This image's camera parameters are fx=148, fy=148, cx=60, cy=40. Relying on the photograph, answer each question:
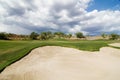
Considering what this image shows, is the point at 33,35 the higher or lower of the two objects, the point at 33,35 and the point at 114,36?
the higher

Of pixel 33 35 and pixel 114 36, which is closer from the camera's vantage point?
pixel 114 36

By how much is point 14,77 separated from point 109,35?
3857 inches

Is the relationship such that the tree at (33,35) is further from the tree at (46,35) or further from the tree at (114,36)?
the tree at (114,36)

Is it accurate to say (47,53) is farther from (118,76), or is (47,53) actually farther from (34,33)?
(34,33)

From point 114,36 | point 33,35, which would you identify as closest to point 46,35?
point 33,35

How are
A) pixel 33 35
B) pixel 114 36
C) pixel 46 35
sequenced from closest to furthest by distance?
1. pixel 114 36
2. pixel 33 35
3. pixel 46 35

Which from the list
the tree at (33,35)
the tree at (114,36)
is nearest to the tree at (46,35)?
the tree at (33,35)

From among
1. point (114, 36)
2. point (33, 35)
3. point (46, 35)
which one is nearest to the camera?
point (114, 36)

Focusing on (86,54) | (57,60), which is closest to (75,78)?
(57,60)

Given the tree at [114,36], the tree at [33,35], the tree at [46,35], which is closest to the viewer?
the tree at [114,36]

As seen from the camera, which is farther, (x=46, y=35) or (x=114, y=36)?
(x=46, y=35)

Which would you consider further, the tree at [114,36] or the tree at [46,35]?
the tree at [46,35]

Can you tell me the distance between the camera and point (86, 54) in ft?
54.1

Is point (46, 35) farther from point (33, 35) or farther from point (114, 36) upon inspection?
point (114, 36)
